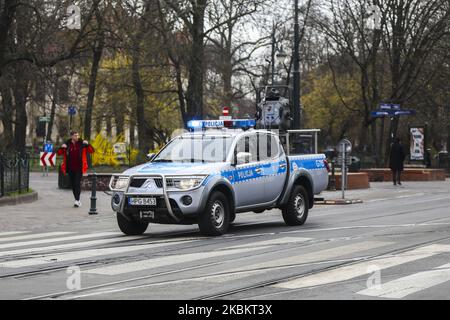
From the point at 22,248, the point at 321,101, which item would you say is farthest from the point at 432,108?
the point at 22,248

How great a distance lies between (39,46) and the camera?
79.0ft

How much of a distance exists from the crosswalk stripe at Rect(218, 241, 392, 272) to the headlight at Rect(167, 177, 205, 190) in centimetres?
257

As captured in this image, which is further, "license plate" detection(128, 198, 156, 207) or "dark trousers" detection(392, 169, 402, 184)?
"dark trousers" detection(392, 169, 402, 184)

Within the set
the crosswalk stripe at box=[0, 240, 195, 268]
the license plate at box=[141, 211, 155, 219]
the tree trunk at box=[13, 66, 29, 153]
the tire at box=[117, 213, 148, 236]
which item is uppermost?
the tree trunk at box=[13, 66, 29, 153]

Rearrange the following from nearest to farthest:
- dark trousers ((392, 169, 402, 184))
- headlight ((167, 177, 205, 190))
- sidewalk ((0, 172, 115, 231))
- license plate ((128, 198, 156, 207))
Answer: headlight ((167, 177, 205, 190)) < license plate ((128, 198, 156, 207)) < sidewalk ((0, 172, 115, 231)) < dark trousers ((392, 169, 402, 184))

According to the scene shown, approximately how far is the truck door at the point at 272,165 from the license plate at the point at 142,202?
8.60 feet

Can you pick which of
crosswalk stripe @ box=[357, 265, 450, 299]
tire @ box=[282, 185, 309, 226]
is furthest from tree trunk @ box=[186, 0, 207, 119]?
crosswalk stripe @ box=[357, 265, 450, 299]

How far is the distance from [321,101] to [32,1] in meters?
46.3

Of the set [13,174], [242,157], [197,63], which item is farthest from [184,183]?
[197,63]

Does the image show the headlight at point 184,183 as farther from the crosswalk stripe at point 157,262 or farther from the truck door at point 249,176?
the crosswalk stripe at point 157,262

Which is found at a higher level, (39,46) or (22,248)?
(39,46)

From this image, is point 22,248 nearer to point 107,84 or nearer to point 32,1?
point 32,1

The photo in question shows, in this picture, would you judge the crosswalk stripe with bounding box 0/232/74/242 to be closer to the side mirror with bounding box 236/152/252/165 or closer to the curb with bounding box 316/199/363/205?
the side mirror with bounding box 236/152/252/165

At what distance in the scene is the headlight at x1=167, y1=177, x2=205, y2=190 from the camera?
13.3m
